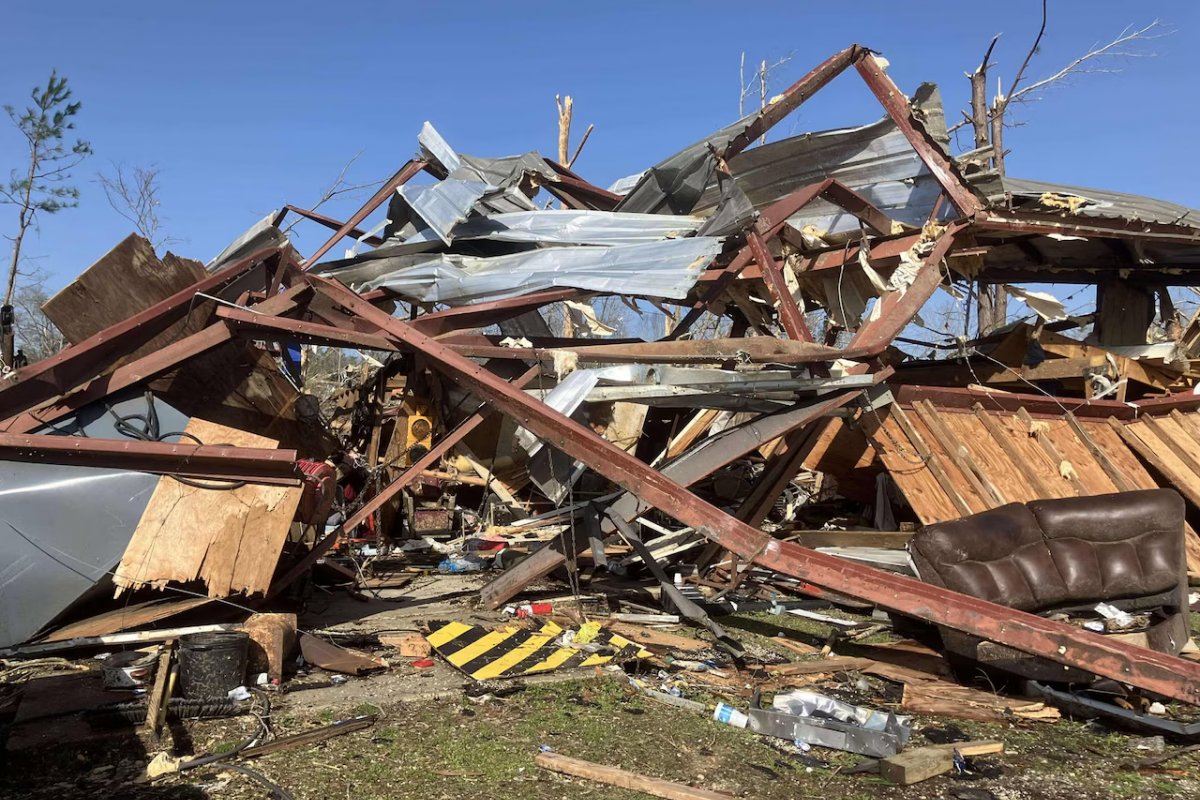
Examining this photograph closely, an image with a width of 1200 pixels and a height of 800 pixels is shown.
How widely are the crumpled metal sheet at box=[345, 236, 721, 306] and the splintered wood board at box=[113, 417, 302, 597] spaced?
112 inches

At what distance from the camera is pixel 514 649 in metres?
5.95

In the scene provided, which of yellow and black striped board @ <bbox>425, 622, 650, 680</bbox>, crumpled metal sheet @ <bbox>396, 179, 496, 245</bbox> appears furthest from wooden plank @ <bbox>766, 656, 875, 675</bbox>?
crumpled metal sheet @ <bbox>396, 179, 496, 245</bbox>

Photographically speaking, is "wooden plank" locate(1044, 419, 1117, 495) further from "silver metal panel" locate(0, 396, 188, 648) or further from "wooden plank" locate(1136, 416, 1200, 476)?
"silver metal panel" locate(0, 396, 188, 648)

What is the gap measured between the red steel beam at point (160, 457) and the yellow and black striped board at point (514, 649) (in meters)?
1.62

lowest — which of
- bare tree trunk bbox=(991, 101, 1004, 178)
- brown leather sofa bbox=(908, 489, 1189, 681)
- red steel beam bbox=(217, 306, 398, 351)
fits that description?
brown leather sofa bbox=(908, 489, 1189, 681)

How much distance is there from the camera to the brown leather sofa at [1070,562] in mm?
5453

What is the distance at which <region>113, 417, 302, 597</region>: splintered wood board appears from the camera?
556cm

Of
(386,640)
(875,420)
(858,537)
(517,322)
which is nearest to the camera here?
(386,640)

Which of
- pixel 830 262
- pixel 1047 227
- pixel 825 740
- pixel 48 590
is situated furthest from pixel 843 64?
pixel 48 590

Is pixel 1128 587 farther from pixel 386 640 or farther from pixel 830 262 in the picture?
pixel 386 640

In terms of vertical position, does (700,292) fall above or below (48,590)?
above

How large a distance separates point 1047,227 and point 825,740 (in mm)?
5953

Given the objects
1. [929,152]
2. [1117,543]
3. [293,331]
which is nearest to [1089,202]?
[929,152]

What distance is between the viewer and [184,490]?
5.78 metres
